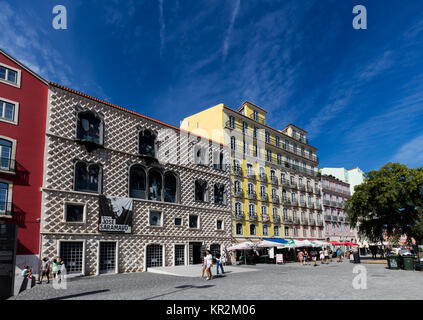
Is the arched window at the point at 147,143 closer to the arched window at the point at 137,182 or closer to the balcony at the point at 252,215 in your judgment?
the arched window at the point at 137,182

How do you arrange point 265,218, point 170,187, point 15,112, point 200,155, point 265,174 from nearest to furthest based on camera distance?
point 15,112 → point 170,187 → point 200,155 → point 265,218 → point 265,174

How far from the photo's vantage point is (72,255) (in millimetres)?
22453

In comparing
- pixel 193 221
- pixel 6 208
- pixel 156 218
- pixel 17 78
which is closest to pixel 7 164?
pixel 6 208

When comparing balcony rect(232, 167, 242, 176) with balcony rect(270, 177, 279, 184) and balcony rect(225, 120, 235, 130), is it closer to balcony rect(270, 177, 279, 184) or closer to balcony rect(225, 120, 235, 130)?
balcony rect(225, 120, 235, 130)

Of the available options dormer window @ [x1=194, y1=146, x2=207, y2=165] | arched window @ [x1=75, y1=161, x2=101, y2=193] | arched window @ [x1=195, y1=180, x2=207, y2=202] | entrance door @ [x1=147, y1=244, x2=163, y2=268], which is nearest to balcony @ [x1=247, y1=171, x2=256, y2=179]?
dormer window @ [x1=194, y1=146, x2=207, y2=165]

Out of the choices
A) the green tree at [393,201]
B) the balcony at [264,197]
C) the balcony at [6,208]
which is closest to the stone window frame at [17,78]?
the balcony at [6,208]

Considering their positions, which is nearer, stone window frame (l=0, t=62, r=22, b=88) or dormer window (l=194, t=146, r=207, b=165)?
stone window frame (l=0, t=62, r=22, b=88)

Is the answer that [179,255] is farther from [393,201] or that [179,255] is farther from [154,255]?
[393,201]

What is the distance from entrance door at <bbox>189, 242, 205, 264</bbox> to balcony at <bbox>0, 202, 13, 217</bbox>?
619 inches

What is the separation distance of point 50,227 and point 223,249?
18.3m

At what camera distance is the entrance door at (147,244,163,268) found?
89.6 feet

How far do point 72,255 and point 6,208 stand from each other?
528 cm

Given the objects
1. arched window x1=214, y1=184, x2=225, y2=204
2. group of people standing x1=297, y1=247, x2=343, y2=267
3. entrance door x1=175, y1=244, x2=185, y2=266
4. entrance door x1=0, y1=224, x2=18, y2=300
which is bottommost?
group of people standing x1=297, y1=247, x2=343, y2=267
